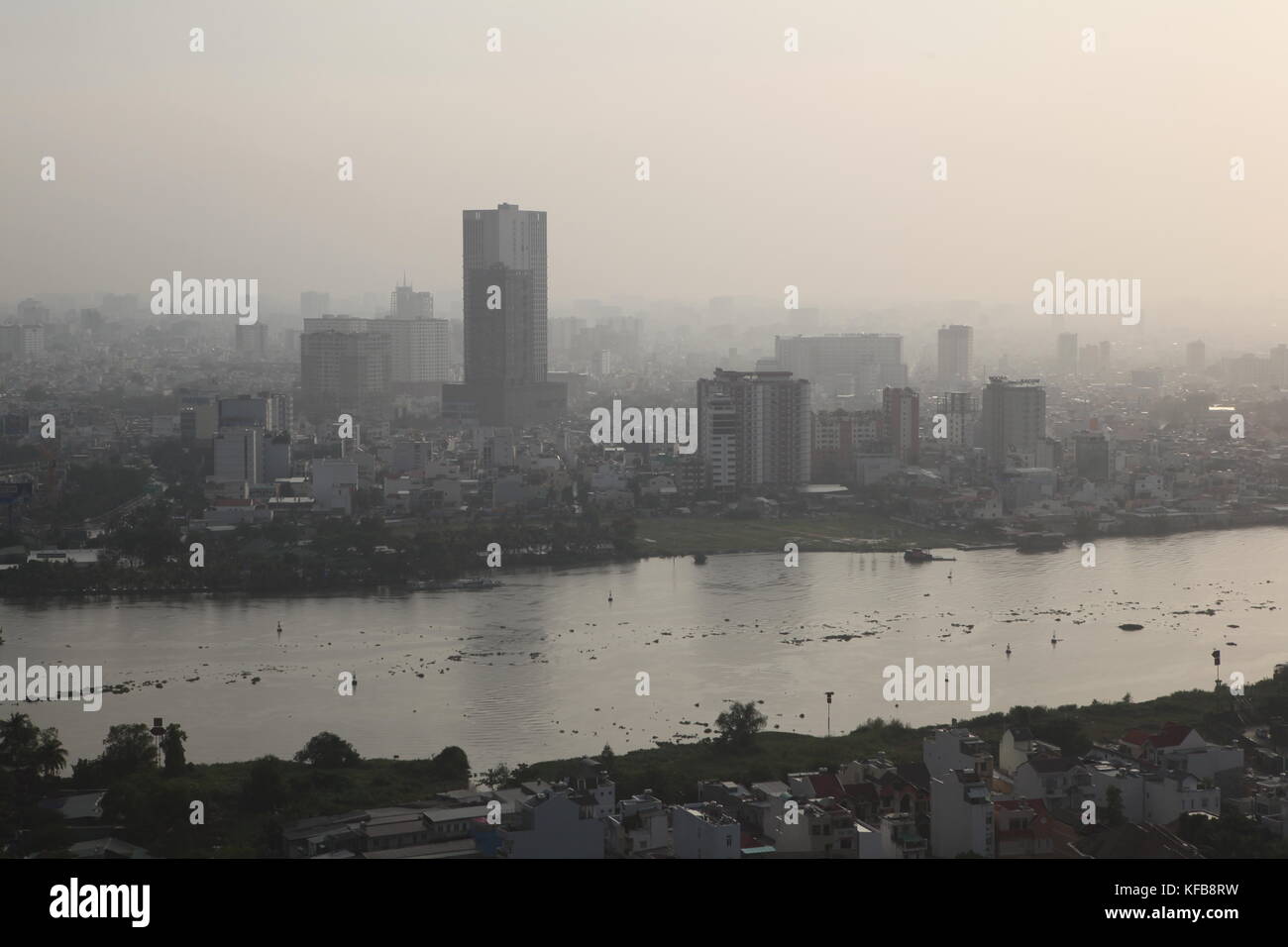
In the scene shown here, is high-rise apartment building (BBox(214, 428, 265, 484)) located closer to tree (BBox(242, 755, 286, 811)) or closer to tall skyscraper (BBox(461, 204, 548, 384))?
tall skyscraper (BBox(461, 204, 548, 384))

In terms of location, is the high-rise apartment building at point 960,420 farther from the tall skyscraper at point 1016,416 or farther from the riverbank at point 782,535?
the riverbank at point 782,535

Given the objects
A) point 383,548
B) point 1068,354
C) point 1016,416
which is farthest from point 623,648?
point 1068,354

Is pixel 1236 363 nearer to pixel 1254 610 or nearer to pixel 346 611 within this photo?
pixel 1254 610

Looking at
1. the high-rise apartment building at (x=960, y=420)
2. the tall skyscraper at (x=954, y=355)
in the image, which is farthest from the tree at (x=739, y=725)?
the tall skyscraper at (x=954, y=355)

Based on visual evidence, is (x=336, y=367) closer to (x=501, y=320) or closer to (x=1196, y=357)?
(x=501, y=320)

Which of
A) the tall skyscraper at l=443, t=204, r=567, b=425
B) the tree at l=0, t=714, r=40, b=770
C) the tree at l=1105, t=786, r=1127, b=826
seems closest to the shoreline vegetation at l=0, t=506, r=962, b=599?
the tree at l=0, t=714, r=40, b=770
